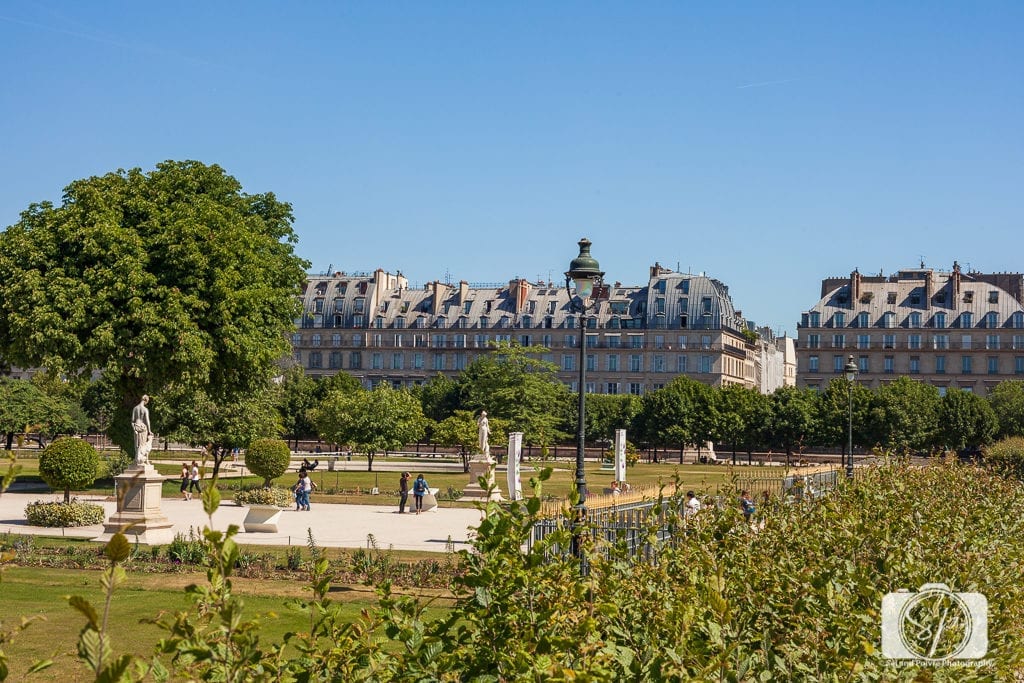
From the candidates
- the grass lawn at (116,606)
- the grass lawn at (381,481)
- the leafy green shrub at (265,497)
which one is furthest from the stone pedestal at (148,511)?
the grass lawn at (381,481)

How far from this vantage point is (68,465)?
109 ft

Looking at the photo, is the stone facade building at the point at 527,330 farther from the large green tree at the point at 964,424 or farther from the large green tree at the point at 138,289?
the large green tree at the point at 138,289

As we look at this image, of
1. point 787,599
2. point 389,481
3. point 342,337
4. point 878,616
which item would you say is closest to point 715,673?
point 878,616

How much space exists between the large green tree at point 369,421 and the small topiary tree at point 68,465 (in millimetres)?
24174

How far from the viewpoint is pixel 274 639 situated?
14906mm

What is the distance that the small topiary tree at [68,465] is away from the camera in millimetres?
33406

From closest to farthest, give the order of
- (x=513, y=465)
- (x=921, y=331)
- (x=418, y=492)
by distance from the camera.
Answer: (x=513, y=465) < (x=418, y=492) < (x=921, y=331)

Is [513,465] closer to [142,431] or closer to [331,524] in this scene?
[331,524]

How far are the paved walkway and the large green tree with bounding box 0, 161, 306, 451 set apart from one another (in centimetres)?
459

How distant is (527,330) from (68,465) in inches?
3018

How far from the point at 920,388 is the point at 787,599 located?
250 feet

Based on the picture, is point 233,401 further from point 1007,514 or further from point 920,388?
point 920,388

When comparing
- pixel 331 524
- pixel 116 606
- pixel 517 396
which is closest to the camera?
pixel 116 606

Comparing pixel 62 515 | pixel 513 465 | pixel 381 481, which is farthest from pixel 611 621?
pixel 381 481
